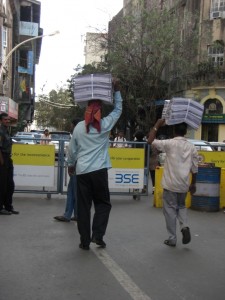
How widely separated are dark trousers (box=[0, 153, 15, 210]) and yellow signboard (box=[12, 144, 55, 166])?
1.86m

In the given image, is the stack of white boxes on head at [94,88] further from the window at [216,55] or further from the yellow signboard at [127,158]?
the window at [216,55]

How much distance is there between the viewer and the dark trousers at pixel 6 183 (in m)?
8.33

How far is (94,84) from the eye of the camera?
19.6 ft

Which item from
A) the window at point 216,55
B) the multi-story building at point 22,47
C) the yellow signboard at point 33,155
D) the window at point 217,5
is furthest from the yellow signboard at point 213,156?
the multi-story building at point 22,47

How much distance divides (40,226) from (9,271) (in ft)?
8.03

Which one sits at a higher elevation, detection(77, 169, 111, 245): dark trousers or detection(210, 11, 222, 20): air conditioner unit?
detection(210, 11, 222, 20): air conditioner unit

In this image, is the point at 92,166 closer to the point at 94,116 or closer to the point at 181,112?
the point at 94,116

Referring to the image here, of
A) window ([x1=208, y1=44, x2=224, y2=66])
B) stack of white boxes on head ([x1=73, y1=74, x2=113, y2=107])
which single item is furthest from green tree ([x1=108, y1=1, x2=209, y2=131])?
stack of white boxes on head ([x1=73, y1=74, x2=113, y2=107])

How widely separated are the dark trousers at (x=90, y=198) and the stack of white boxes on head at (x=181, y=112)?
1252mm

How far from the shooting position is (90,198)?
6.07 meters

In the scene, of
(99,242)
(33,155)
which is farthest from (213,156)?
(99,242)

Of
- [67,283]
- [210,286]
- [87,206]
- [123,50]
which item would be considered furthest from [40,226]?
[123,50]

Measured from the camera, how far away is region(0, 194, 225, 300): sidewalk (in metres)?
4.57

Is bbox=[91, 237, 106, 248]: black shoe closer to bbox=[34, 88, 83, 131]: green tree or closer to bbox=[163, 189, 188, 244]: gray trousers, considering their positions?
bbox=[163, 189, 188, 244]: gray trousers
